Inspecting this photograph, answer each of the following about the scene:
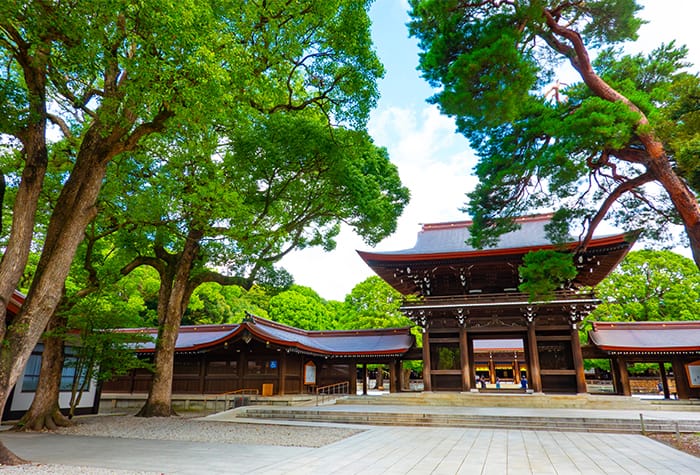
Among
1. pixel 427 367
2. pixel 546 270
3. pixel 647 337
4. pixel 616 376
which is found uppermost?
pixel 546 270

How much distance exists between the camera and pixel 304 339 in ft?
76.4

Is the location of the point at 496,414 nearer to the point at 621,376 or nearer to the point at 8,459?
the point at 621,376

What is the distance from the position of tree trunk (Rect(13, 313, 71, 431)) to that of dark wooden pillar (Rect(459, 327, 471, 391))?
14.2 meters

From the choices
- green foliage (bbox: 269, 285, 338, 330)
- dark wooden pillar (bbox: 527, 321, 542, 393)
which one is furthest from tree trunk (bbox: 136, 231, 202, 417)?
green foliage (bbox: 269, 285, 338, 330)

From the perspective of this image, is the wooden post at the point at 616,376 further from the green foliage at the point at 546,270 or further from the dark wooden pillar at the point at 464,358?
the green foliage at the point at 546,270

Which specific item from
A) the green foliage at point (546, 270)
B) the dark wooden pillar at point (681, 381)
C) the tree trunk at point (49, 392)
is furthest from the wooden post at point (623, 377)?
the tree trunk at point (49, 392)

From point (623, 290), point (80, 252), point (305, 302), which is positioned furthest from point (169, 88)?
point (305, 302)

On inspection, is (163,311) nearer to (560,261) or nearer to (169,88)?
(169,88)

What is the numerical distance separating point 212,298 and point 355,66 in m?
23.2

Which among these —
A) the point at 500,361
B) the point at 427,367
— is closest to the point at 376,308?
the point at 500,361

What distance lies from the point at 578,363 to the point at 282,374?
12.9 m

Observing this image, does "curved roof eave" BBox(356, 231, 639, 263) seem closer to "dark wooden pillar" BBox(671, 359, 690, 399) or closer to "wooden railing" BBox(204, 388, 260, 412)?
"dark wooden pillar" BBox(671, 359, 690, 399)

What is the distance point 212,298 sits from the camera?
2870 centimetres

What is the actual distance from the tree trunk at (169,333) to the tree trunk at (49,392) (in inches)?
94.0
